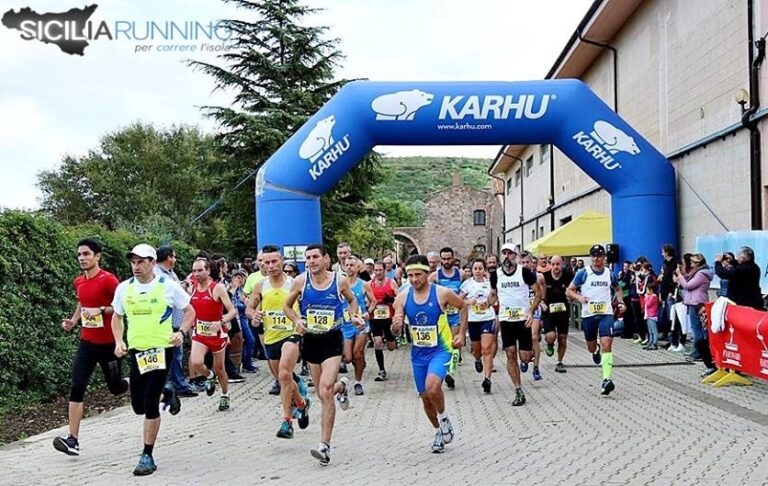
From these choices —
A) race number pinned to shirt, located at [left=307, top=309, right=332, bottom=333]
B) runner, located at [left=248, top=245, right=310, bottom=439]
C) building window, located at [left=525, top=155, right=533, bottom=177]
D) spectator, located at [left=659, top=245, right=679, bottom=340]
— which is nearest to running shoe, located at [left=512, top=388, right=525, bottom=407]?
runner, located at [left=248, top=245, right=310, bottom=439]

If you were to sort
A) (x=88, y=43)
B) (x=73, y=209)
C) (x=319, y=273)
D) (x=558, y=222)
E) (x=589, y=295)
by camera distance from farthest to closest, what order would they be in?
(x=73, y=209) < (x=558, y=222) < (x=88, y=43) < (x=589, y=295) < (x=319, y=273)

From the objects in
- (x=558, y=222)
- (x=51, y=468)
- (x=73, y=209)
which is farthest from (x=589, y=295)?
(x=73, y=209)

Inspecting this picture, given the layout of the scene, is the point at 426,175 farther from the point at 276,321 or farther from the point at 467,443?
the point at 467,443

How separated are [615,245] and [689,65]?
3825mm

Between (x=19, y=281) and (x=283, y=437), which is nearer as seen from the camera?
(x=283, y=437)

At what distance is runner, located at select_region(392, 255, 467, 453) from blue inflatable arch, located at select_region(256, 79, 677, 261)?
881 centimetres

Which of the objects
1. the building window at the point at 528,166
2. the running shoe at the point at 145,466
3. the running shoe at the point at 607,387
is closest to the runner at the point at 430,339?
the running shoe at the point at 145,466

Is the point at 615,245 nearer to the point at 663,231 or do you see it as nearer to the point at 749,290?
the point at 663,231

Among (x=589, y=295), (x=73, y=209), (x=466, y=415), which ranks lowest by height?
(x=466, y=415)

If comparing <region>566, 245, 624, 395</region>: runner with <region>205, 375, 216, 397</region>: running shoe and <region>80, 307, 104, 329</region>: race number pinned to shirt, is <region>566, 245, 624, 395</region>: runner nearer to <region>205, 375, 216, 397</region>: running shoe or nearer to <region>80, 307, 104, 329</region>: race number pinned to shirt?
<region>205, 375, 216, 397</region>: running shoe

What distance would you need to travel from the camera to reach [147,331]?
6902 millimetres

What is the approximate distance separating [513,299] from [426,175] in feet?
395

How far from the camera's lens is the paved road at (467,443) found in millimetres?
6441

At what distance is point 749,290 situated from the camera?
11.1 meters
